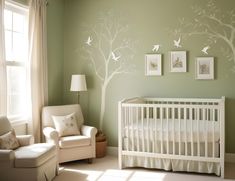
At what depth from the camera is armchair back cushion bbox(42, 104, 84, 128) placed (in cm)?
489

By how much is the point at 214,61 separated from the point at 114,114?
1861mm

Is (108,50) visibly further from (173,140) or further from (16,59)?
(173,140)

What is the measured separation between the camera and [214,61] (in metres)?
4.94

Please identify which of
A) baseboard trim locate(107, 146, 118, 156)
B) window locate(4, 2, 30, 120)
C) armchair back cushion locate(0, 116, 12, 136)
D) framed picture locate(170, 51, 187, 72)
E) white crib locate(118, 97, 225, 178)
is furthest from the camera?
baseboard trim locate(107, 146, 118, 156)

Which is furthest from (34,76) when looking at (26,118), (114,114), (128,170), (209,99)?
(209,99)

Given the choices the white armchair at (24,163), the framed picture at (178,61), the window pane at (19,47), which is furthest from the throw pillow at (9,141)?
the framed picture at (178,61)

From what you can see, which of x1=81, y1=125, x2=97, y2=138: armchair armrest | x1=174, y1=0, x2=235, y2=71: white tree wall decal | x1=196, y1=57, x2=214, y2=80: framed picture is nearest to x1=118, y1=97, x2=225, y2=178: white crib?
x1=81, y1=125, x2=97, y2=138: armchair armrest

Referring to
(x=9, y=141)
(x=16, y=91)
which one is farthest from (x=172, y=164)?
(x=16, y=91)

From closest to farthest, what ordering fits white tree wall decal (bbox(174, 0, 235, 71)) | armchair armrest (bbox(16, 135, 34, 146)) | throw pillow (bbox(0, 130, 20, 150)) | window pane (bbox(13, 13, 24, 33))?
throw pillow (bbox(0, 130, 20, 150)) < armchair armrest (bbox(16, 135, 34, 146)) < window pane (bbox(13, 13, 24, 33)) < white tree wall decal (bbox(174, 0, 235, 71))

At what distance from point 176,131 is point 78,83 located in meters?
1.83

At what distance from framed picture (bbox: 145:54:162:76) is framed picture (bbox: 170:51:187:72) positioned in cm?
19

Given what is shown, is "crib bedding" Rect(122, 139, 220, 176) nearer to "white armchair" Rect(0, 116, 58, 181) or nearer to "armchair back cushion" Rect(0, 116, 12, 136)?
"white armchair" Rect(0, 116, 58, 181)

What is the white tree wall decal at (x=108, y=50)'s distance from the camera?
538cm

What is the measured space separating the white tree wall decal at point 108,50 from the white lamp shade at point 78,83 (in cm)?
36
